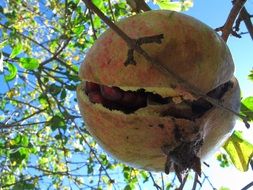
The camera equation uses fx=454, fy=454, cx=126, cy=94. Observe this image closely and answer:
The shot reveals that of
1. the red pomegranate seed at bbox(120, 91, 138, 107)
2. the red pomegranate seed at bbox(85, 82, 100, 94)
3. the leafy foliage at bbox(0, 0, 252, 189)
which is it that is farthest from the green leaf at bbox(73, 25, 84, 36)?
the red pomegranate seed at bbox(120, 91, 138, 107)

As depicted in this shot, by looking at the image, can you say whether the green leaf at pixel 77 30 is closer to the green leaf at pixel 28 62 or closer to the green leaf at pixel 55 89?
the green leaf at pixel 55 89

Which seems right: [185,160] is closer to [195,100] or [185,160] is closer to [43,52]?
[195,100]

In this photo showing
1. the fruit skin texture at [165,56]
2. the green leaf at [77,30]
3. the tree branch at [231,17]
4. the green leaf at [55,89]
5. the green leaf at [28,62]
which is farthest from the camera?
the green leaf at [77,30]

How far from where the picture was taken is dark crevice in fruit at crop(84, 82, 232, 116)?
0.96m

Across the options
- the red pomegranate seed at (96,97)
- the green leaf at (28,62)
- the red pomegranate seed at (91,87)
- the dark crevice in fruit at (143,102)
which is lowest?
the dark crevice in fruit at (143,102)

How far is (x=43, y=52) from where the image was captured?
19.2 feet

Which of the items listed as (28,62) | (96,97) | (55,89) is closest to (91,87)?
(96,97)

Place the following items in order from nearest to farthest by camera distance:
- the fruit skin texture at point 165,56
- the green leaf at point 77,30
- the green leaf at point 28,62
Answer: the fruit skin texture at point 165,56
the green leaf at point 28,62
the green leaf at point 77,30

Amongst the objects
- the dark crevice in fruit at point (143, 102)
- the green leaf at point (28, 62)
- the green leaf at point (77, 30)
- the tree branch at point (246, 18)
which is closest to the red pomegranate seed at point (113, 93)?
the dark crevice in fruit at point (143, 102)

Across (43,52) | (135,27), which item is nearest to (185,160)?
(135,27)

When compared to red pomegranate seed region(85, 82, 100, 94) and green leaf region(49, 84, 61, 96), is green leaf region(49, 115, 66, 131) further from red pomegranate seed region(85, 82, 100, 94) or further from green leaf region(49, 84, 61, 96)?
red pomegranate seed region(85, 82, 100, 94)

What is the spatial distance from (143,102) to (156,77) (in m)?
0.10

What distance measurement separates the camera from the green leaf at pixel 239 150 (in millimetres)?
1578

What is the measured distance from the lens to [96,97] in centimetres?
105
